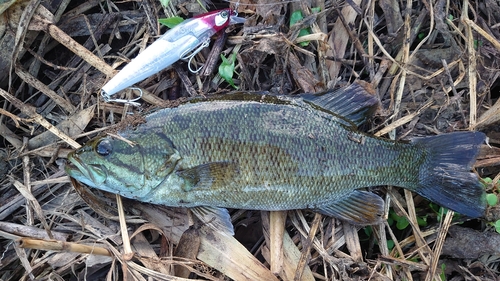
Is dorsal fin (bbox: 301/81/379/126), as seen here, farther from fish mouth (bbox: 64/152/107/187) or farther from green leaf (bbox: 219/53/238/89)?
fish mouth (bbox: 64/152/107/187)

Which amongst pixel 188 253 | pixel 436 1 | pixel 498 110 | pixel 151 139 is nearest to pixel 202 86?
pixel 151 139

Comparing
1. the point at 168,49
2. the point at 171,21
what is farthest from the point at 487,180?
the point at 171,21

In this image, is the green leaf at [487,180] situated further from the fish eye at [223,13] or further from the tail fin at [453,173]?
the fish eye at [223,13]

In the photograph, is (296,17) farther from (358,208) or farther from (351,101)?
(358,208)

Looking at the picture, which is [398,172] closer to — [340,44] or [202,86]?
[340,44]

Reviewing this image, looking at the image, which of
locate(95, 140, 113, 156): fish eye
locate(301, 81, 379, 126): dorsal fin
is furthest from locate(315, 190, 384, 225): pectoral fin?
locate(95, 140, 113, 156): fish eye
